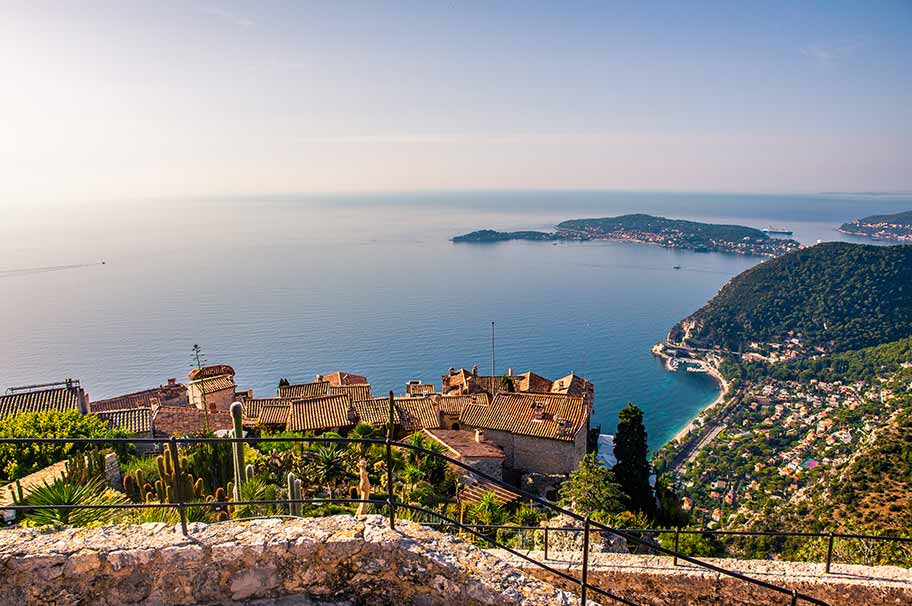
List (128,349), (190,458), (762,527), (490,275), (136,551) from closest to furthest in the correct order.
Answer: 1. (136,551)
2. (190,458)
3. (762,527)
4. (128,349)
5. (490,275)

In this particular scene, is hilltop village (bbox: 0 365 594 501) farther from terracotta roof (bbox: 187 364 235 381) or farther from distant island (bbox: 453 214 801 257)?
distant island (bbox: 453 214 801 257)

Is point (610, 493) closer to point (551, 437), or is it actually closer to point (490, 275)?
point (551, 437)

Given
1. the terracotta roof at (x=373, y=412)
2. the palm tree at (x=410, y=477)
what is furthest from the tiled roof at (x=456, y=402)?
the palm tree at (x=410, y=477)

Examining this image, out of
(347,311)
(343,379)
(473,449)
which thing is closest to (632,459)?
(473,449)

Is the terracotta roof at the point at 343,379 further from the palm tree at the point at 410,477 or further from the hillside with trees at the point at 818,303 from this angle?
the hillside with trees at the point at 818,303

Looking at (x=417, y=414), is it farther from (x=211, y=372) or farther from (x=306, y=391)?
(x=211, y=372)

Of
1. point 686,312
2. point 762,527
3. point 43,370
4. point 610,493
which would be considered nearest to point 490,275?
point 686,312
